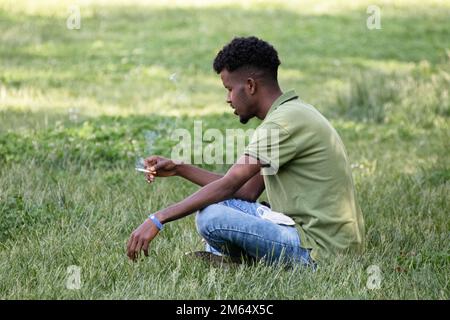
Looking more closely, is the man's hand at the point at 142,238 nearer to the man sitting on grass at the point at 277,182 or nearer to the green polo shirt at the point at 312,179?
the man sitting on grass at the point at 277,182

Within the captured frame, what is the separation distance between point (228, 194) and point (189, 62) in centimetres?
877

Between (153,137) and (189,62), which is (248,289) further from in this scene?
(189,62)

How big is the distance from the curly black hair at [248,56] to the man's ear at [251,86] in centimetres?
8

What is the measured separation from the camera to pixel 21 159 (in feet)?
23.5

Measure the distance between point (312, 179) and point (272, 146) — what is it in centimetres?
33

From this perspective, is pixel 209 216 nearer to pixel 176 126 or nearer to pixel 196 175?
pixel 196 175

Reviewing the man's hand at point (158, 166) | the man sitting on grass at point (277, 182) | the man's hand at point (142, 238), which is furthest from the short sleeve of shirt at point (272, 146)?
the man's hand at point (142, 238)

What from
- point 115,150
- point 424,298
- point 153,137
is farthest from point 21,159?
point 424,298

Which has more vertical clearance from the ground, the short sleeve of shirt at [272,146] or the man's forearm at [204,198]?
the short sleeve of shirt at [272,146]

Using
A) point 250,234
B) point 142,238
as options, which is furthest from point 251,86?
point 142,238

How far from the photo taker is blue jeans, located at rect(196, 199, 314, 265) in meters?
4.76

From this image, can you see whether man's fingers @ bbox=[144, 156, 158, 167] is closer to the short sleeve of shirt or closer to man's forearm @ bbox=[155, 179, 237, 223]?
man's forearm @ bbox=[155, 179, 237, 223]

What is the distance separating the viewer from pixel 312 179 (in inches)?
191

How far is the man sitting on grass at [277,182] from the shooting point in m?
4.72
